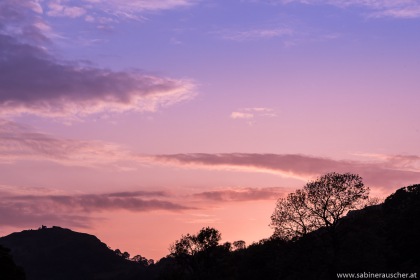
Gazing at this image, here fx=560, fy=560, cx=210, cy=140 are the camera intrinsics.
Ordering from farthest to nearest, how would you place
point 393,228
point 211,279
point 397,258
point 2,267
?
point 211,279, point 393,228, point 2,267, point 397,258

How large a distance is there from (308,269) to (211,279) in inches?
2368

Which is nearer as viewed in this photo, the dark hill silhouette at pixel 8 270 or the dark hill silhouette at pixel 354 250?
the dark hill silhouette at pixel 354 250

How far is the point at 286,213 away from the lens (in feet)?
279

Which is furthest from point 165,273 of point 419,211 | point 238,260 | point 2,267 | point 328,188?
point 328,188

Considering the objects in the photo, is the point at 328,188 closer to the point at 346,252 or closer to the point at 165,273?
the point at 346,252

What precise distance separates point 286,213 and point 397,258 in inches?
834

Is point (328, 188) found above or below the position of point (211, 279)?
above

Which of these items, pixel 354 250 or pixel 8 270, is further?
pixel 8 270

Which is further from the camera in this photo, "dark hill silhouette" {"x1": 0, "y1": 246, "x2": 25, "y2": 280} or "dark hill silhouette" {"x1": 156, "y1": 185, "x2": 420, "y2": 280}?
"dark hill silhouette" {"x1": 0, "y1": 246, "x2": 25, "y2": 280}

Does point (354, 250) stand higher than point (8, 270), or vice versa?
point (354, 250)

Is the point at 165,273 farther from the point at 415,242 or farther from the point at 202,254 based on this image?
the point at 415,242

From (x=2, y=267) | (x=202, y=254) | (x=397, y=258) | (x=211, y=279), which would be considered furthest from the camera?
(x=202, y=254)

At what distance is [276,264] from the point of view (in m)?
88.8

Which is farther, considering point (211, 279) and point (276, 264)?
point (211, 279)
